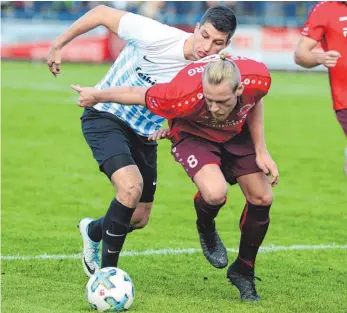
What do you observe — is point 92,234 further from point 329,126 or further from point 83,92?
point 329,126

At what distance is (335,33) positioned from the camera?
848 cm

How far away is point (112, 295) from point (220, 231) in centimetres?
348

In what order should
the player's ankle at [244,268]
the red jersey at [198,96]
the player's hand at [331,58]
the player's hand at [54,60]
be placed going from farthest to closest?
the player's hand at [331,58] → the player's hand at [54,60] → the player's ankle at [244,268] → the red jersey at [198,96]

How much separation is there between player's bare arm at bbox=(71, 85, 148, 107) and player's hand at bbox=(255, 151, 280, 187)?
3.03 feet

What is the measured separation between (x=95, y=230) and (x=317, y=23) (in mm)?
2640

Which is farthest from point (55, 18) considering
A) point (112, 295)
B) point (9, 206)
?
point (112, 295)

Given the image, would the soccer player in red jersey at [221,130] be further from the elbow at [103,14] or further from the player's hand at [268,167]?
the elbow at [103,14]

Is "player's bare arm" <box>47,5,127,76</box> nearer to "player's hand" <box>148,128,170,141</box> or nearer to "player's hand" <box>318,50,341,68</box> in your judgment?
"player's hand" <box>148,128,170,141</box>

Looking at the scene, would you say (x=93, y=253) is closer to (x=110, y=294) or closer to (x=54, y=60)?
(x=110, y=294)

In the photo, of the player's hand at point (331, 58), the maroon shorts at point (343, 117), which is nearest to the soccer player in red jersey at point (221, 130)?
the player's hand at point (331, 58)

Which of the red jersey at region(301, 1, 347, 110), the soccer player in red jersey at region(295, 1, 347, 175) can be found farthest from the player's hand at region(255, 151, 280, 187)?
the red jersey at region(301, 1, 347, 110)

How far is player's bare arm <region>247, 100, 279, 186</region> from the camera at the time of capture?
6891 millimetres

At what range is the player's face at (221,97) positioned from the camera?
253 inches

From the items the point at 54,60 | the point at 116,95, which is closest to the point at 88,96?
the point at 116,95
